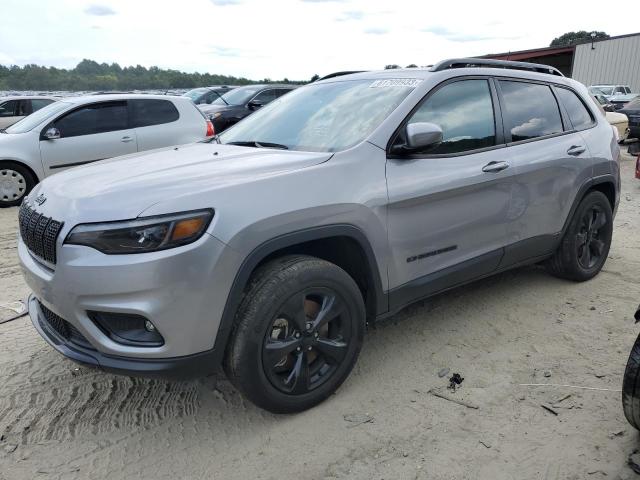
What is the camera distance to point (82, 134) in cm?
789

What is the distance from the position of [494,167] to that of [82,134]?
6.49 metres

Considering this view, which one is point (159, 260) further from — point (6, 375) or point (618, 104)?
point (618, 104)

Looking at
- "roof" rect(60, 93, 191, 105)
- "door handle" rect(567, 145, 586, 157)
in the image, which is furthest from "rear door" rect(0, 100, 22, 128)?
"door handle" rect(567, 145, 586, 157)

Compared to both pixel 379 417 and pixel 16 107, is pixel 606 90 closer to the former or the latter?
pixel 16 107

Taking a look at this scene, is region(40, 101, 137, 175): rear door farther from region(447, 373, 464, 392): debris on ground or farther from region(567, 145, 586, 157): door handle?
region(447, 373, 464, 392): debris on ground

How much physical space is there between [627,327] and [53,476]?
3.63 m

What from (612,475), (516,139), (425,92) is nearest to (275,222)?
(425,92)

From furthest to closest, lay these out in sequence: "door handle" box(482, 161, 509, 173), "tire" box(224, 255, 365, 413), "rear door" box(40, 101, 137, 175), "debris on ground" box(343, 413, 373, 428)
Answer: "rear door" box(40, 101, 137, 175)
"door handle" box(482, 161, 509, 173)
"debris on ground" box(343, 413, 373, 428)
"tire" box(224, 255, 365, 413)

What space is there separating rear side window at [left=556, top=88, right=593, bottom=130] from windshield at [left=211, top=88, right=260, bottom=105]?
9.30 metres

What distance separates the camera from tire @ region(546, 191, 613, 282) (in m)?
4.32

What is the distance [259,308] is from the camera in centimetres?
246

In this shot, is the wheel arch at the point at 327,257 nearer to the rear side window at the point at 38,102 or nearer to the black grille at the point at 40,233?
the black grille at the point at 40,233

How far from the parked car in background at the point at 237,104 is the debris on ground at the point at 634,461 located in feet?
34.0

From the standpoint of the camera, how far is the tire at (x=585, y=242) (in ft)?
14.2
